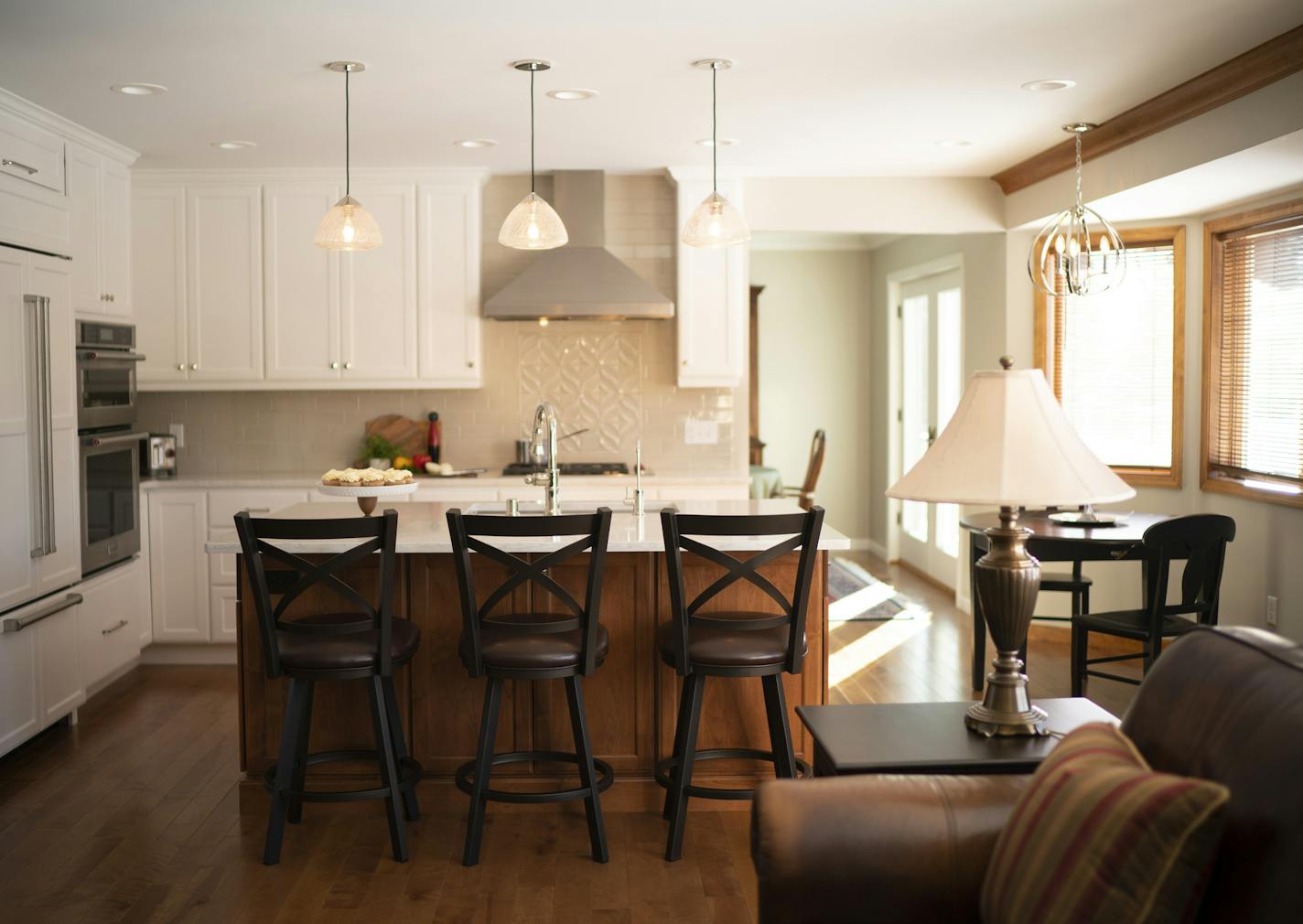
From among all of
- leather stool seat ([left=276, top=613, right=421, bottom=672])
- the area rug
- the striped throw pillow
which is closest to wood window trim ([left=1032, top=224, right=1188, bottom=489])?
the area rug

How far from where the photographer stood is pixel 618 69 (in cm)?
409

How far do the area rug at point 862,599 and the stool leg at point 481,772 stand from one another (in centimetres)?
366

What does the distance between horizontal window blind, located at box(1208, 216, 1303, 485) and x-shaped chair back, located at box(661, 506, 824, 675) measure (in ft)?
9.52

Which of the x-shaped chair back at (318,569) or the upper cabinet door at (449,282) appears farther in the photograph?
the upper cabinet door at (449,282)

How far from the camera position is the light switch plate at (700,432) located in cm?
639

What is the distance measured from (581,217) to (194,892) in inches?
158

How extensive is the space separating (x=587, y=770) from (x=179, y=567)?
3.33 meters

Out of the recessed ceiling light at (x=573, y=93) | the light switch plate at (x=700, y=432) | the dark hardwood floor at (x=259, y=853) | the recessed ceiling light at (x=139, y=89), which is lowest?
the dark hardwood floor at (x=259, y=853)

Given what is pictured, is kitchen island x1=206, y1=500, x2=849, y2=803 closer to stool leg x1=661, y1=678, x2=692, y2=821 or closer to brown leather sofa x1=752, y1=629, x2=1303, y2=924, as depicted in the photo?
stool leg x1=661, y1=678, x2=692, y2=821

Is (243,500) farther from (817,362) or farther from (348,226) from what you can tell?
(817,362)

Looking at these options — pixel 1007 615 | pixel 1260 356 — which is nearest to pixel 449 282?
pixel 1260 356

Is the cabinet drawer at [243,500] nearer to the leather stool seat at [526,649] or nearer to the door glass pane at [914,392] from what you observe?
the leather stool seat at [526,649]

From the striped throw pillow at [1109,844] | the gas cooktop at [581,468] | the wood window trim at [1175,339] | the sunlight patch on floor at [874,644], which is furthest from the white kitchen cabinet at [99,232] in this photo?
the wood window trim at [1175,339]

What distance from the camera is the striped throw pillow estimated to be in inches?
60.7
